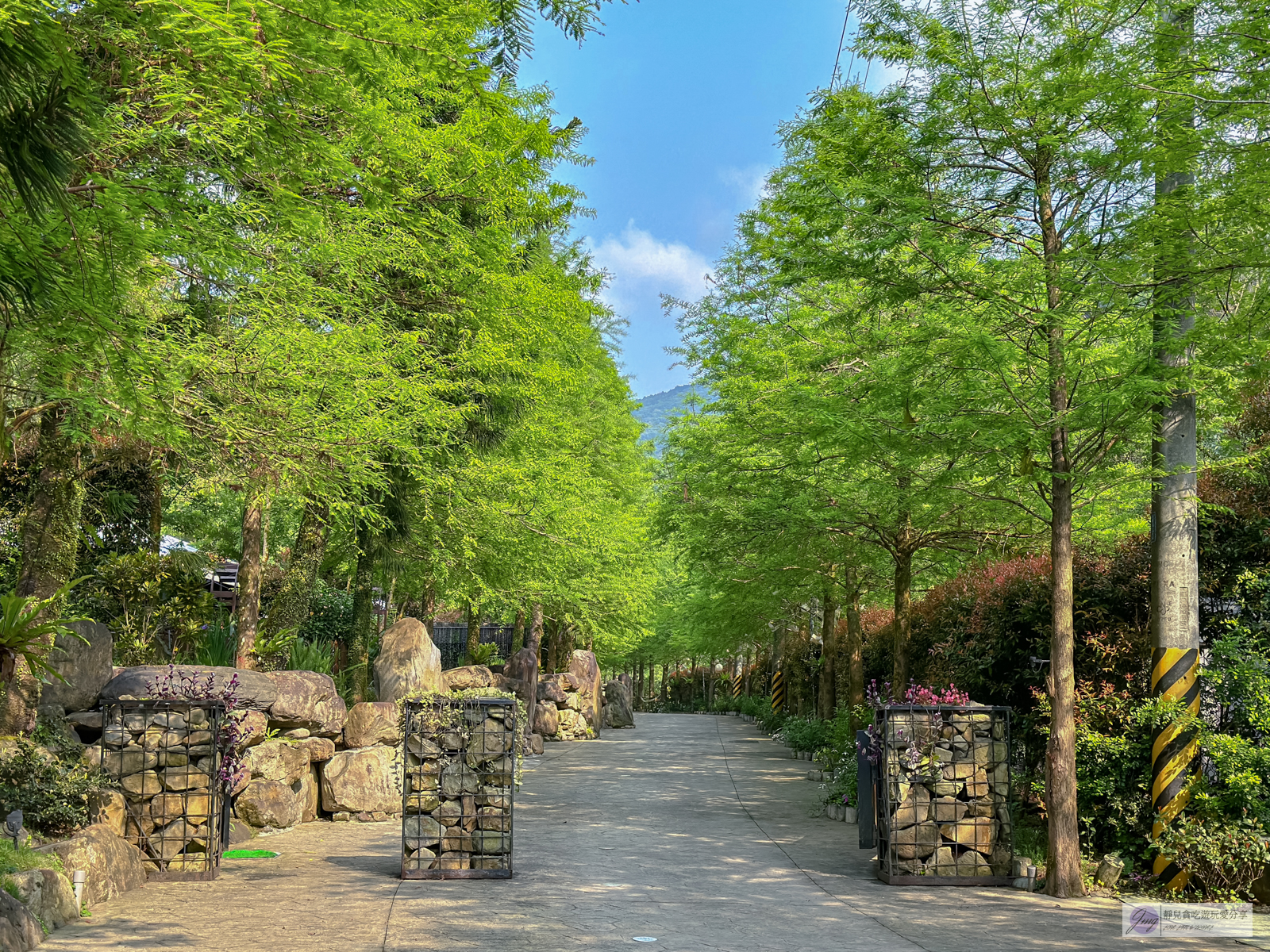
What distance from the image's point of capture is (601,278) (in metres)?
23.9

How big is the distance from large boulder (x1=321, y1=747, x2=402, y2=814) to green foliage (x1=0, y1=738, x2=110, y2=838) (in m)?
4.38

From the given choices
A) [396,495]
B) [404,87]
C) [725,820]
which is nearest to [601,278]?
[396,495]

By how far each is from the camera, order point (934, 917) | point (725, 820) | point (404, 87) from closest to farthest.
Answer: point (934, 917) → point (404, 87) → point (725, 820)

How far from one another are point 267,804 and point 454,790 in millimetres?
3582

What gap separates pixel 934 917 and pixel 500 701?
393 cm

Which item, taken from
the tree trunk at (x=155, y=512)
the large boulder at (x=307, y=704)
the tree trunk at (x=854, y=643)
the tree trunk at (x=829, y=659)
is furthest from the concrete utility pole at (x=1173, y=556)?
the tree trunk at (x=155, y=512)

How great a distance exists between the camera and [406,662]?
14.6 metres

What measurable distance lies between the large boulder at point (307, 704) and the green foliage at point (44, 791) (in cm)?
344

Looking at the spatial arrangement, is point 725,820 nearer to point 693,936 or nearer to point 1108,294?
point 693,936

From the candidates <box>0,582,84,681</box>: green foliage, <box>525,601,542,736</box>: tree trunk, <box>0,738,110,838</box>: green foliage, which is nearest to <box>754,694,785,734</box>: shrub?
<box>525,601,542,736</box>: tree trunk

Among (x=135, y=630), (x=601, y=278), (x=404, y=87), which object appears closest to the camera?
(x=404, y=87)

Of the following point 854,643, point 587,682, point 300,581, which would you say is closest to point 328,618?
point 300,581

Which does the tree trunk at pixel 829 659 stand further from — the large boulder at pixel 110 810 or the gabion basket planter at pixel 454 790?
the large boulder at pixel 110 810

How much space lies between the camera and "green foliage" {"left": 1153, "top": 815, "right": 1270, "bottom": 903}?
775 cm
